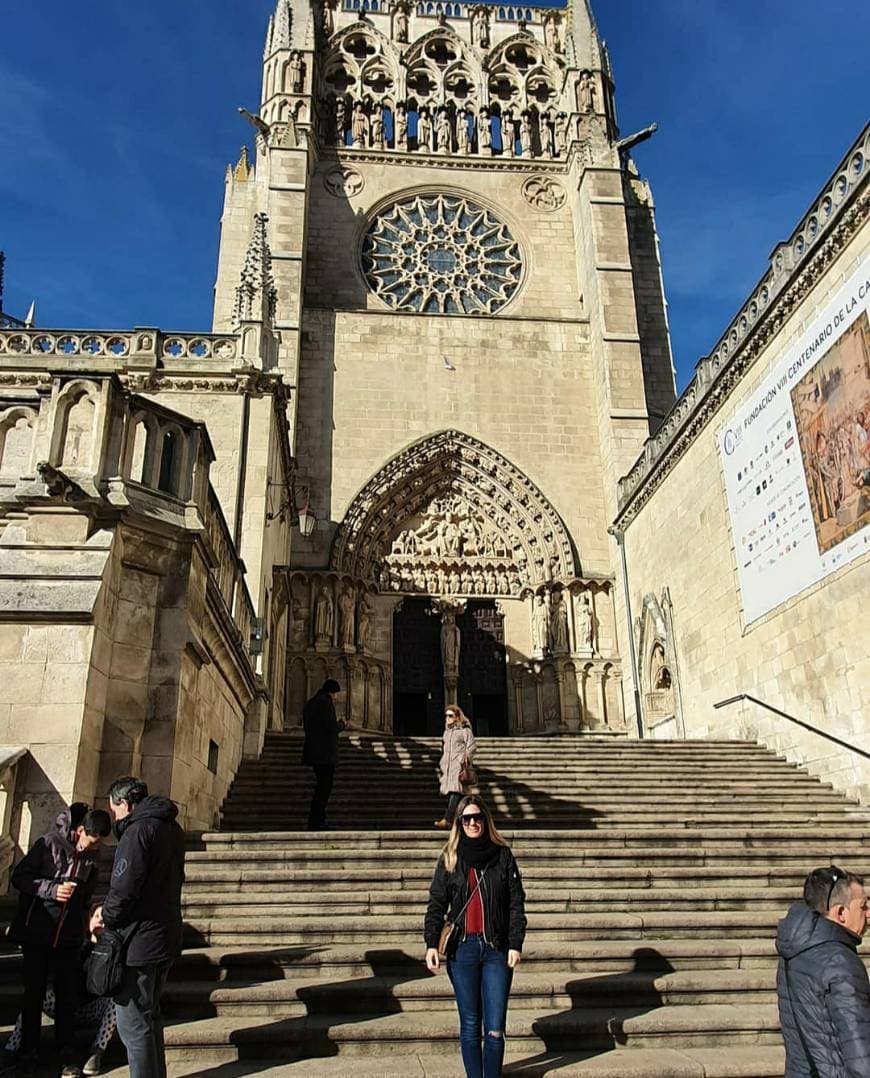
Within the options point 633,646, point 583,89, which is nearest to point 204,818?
point 633,646

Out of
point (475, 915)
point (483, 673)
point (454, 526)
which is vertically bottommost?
point (475, 915)

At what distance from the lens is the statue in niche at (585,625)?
16750 mm

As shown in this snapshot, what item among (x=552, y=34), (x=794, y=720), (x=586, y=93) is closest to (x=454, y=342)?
(x=586, y=93)

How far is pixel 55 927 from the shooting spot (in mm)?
3629

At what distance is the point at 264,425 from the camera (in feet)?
38.8

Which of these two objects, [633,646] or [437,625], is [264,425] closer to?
[437,625]

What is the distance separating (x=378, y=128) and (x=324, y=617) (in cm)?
1322

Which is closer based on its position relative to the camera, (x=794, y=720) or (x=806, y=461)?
(x=806, y=461)

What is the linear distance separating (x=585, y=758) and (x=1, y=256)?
32.5 meters

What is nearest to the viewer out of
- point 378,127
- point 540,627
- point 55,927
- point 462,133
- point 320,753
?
point 55,927

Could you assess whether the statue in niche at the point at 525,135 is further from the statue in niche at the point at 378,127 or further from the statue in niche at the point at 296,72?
the statue in niche at the point at 296,72

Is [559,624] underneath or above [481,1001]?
above

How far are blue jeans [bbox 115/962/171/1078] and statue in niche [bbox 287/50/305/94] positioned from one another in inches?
846

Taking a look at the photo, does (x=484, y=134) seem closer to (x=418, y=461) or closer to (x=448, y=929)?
(x=418, y=461)
